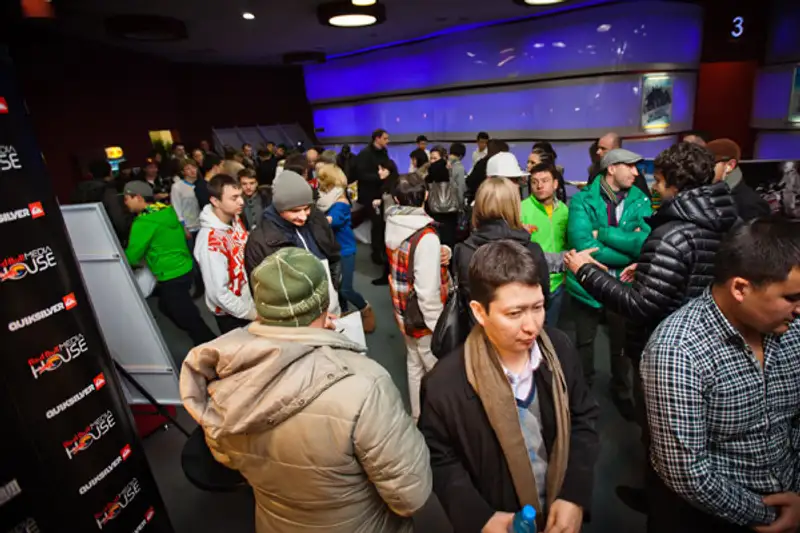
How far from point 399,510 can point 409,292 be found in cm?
149

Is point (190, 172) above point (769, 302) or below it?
above

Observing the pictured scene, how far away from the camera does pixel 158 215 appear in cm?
351

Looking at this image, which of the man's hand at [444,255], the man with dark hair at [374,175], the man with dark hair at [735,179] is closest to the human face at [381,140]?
the man with dark hair at [374,175]

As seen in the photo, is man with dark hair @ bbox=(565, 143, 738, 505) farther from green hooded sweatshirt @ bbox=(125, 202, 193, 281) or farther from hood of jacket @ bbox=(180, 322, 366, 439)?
green hooded sweatshirt @ bbox=(125, 202, 193, 281)

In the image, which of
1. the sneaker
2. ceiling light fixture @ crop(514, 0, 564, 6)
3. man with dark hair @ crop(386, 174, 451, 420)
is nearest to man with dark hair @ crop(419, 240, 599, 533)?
man with dark hair @ crop(386, 174, 451, 420)

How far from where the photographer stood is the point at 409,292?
8.89ft

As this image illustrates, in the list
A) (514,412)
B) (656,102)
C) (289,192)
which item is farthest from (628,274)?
(656,102)

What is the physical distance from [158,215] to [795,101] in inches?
333

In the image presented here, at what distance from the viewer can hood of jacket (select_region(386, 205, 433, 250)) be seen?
259cm

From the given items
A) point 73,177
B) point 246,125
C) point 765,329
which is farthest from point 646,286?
point 246,125

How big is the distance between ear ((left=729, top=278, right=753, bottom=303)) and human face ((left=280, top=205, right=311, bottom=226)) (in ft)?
7.11

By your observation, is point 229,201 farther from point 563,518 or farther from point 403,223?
point 563,518

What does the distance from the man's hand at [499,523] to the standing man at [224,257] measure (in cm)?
203

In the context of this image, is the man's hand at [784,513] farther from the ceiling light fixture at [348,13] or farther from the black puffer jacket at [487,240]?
the ceiling light fixture at [348,13]
